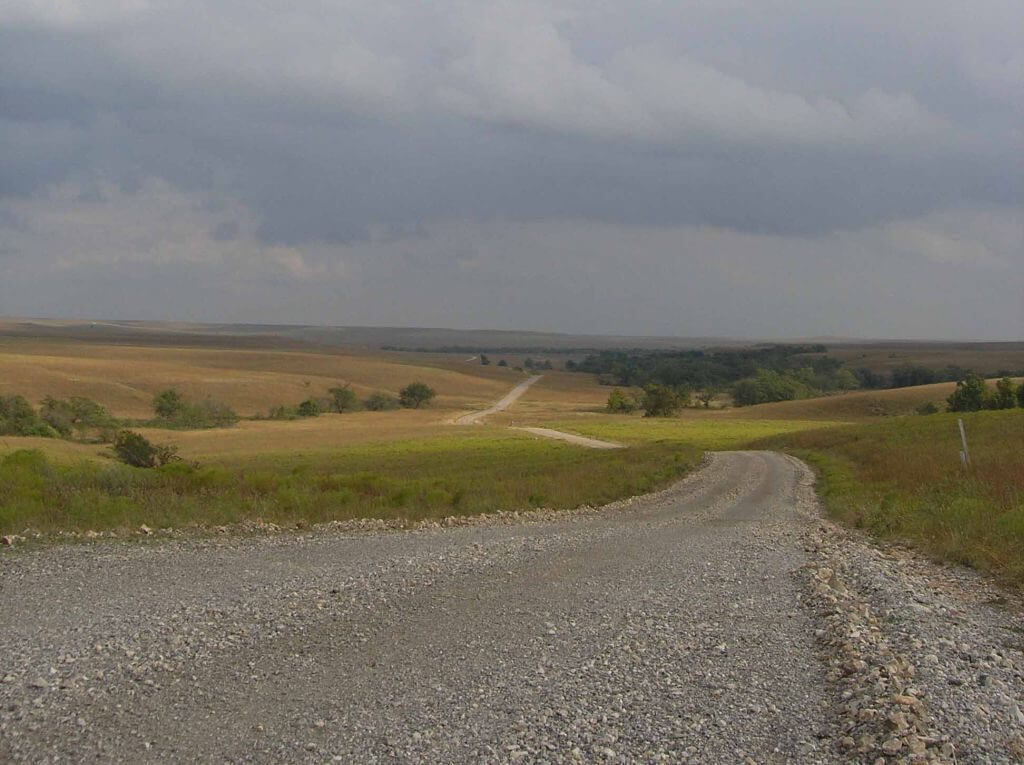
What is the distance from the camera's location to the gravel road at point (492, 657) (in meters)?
5.89

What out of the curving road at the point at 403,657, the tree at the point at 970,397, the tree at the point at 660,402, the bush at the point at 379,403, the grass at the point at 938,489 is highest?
the curving road at the point at 403,657

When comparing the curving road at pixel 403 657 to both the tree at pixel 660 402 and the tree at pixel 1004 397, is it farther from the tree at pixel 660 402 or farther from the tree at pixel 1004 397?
the tree at pixel 660 402

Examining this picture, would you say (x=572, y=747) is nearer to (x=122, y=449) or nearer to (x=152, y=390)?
(x=122, y=449)

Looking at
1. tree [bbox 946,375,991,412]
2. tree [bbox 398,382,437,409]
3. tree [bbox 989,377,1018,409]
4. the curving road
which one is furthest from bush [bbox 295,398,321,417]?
the curving road

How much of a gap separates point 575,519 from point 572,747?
15.2m

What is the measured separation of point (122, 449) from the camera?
4759cm

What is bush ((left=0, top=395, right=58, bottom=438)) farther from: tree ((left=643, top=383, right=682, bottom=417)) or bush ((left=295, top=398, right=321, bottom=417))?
tree ((left=643, top=383, right=682, bottom=417))

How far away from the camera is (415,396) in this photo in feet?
465

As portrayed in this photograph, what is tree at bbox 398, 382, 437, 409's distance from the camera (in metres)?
140

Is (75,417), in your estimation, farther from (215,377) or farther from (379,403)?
(379,403)

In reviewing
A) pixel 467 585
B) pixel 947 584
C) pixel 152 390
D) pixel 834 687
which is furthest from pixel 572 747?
pixel 152 390

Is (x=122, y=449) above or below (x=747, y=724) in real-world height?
below

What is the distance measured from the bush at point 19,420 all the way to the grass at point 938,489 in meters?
57.4

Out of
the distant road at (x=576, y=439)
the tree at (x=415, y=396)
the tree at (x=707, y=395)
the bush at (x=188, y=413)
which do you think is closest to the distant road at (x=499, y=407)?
the tree at (x=415, y=396)
